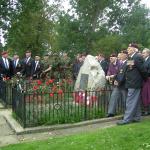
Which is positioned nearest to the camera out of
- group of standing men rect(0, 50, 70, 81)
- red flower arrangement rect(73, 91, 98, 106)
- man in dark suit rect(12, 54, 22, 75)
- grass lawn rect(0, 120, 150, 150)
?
grass lawn rect(0, 120, 150, 150)

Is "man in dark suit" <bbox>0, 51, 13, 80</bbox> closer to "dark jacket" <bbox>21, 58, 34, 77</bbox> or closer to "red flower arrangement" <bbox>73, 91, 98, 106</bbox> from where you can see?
"dark jacket" <bbox>21, 58, 34, 77</bbox>

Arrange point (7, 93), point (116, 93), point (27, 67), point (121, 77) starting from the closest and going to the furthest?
point (121, 77) → point (116, 93) → point (7, 93) → point (27, 67)

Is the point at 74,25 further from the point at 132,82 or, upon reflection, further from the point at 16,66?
the point at 132,82

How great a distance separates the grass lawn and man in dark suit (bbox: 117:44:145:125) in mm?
1250

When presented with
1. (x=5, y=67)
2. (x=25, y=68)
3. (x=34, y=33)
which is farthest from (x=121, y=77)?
(x=34, y=33)

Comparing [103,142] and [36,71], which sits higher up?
[36,71]

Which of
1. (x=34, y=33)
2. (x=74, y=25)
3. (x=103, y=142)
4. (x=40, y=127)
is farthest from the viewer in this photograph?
(x=74, y=25)

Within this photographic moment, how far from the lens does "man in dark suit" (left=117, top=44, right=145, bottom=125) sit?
33.9 ft

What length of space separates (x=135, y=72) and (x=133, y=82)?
0.26 m

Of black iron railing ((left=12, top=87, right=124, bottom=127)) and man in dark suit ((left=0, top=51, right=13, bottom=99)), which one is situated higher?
man in dark suit ((left=0, top=51, right=13, bottom=99))

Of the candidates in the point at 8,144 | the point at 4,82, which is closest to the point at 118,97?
the point at 8,144

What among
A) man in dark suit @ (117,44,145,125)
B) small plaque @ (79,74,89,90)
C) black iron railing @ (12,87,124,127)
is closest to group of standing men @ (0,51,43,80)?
small plaque @ (79,74,89,90)

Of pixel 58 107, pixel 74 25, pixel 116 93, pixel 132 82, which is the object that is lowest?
pixel 58 107

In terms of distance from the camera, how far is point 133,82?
1046 cm
